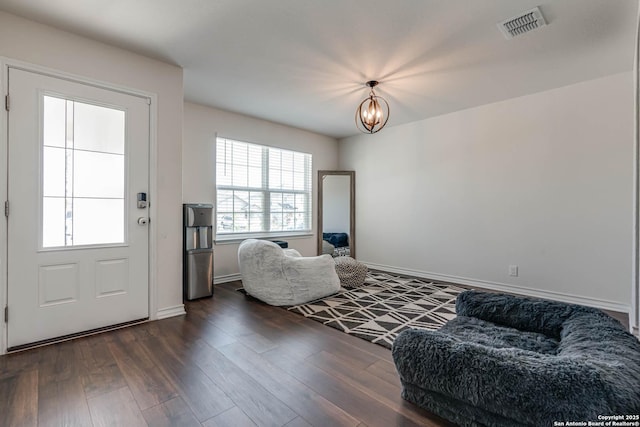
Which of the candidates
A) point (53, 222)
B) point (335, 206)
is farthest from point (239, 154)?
point (53, 222)

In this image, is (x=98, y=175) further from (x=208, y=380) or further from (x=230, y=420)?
(x=230, y=420)

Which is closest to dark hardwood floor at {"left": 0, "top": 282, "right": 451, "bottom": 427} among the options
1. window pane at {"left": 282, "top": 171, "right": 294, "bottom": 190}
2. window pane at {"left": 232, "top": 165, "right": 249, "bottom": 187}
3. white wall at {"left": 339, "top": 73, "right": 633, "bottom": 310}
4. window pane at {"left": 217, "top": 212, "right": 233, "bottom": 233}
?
window pane at {"left": 217, "top": 212, "right": 233, "bottom": 233}

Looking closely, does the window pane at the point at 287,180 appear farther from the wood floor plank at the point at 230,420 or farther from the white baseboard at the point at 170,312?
the wood floor plank at the point at 230,420

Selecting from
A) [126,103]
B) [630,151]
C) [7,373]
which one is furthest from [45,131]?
[630,151]

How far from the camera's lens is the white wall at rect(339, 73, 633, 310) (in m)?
3.25

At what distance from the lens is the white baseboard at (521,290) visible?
3.25m

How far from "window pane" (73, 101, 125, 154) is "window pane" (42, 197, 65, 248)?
512 millimetres

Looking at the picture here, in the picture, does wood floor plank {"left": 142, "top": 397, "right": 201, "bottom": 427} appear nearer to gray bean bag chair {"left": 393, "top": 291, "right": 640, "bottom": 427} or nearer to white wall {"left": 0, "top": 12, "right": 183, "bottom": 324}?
gray bean bag chair {"left": 393, "top": 291, "right": 640, "bottom": 427}

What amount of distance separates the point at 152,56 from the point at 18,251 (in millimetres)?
2042

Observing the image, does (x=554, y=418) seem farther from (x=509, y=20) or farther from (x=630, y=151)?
(x=630, y=151)

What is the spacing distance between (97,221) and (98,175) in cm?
41

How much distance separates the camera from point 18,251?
2295 mm

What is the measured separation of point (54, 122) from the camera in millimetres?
2445

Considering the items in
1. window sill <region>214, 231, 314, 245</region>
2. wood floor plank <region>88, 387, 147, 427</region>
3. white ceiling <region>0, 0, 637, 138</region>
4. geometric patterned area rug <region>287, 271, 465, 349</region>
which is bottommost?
wood floor plank <region>88, 387, 147, 427</region>
